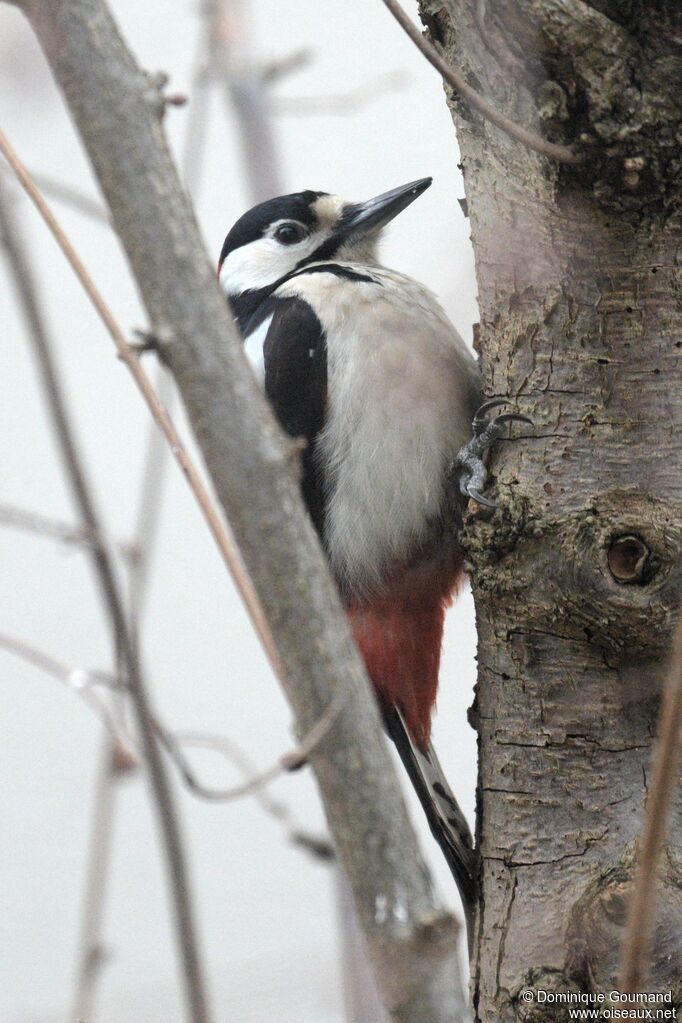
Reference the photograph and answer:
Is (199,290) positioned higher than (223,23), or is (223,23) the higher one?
(223,23)

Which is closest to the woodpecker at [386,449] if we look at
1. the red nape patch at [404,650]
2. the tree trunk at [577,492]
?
the red nape patch at [404,650]

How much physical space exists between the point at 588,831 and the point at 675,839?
95 mm

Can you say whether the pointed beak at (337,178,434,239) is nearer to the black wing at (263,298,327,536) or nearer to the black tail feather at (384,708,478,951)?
the black wing at (263,298,327,536)

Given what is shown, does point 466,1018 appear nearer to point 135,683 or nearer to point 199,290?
point 199,290

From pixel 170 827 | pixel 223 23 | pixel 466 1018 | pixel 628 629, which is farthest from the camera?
pixel 223 23

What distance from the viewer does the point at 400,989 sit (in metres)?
0.63

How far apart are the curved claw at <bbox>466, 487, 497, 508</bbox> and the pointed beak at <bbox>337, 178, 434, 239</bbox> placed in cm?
94

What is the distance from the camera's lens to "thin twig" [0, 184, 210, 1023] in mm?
1061

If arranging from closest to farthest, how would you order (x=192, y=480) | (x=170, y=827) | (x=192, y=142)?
(x=192, y=480), (x=170, y=827), (x=192, y=142)

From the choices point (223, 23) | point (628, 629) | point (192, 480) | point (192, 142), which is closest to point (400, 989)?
point (192, 480)

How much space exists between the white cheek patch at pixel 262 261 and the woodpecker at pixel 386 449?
259 millimetres

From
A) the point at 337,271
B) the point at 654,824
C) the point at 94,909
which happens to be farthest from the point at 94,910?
the point at 337,271

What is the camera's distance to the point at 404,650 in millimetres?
1985

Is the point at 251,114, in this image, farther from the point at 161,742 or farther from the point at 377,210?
the point at 161,742
